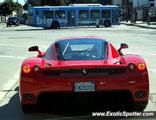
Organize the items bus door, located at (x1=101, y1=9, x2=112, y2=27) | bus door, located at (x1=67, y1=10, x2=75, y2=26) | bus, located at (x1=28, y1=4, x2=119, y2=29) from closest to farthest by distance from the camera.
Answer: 1. bus, located at (x1=28, y1=4, x2=119, y2=29)
2. bus door, located at (x1=67, y1=10, x2=75, y2=26)
3. bus door, located at (x1=101, y1=9, x2=112, y2=27)

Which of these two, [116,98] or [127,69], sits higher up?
[127,69]

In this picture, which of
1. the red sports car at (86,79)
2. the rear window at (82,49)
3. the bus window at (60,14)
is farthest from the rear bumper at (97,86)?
the bus window at (60,14)

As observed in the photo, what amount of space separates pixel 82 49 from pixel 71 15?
55.5 m

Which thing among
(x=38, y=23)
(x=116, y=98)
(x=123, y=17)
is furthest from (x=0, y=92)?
(x=123, y=17)

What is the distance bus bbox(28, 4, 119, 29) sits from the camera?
62.8 meters

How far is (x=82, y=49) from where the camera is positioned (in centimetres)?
904

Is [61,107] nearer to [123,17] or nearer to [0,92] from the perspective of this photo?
[0,92]

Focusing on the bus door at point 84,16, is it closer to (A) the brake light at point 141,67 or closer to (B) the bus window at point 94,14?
(B) the bus window at point 94,14

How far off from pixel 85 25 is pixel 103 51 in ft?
187

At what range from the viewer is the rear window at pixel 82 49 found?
8734 mm

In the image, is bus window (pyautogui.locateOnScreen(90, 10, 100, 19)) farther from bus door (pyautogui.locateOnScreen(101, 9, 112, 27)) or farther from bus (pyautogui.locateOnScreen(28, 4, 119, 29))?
bus door (pyautogui.locateOnScreen(101, 9, 112, 27))

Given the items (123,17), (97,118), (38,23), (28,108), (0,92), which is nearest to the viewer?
(97,118)

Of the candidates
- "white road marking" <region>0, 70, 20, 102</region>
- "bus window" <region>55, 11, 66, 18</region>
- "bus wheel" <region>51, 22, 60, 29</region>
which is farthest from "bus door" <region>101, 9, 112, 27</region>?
"white road marking" <region>0, 70, 20, 102</region>

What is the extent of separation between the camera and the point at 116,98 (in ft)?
28.4
